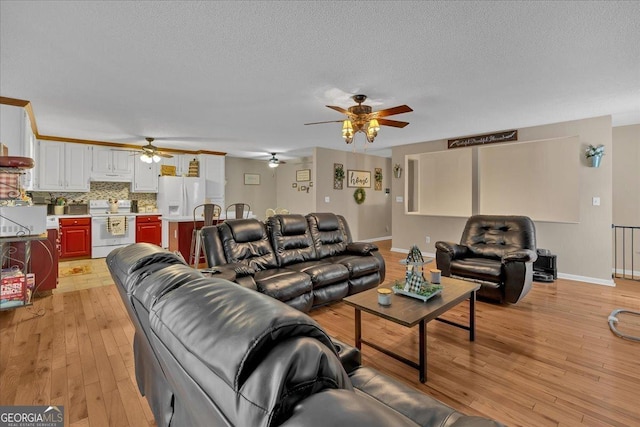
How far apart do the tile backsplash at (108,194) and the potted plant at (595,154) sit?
8.06 meters

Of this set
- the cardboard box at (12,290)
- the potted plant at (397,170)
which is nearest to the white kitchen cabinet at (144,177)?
the cardboard box at (12,290)

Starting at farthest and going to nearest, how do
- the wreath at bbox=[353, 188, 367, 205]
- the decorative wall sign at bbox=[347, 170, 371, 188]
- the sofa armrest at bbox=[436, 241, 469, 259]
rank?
the wreath at bbox=[353, 188, 367, 205] < the decorative wall sign at bbox=[347, 170, 371, 188] < the sofa armrest at bbox=[436, 241, 469, 259]

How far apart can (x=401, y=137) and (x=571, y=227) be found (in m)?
2.95

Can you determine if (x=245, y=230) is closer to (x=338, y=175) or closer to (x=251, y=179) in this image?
(x=338, y=175)

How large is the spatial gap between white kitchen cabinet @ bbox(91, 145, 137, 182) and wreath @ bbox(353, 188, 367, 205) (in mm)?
4967

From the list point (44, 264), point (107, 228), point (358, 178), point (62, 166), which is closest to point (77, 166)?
point (62, 166)

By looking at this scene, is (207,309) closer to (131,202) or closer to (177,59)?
(177,59)

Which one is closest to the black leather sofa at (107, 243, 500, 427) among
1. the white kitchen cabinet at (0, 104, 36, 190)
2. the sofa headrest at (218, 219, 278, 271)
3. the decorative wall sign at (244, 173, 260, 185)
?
the sofa headrest at (218, 219, 278, 271)

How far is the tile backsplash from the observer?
20.0 ft

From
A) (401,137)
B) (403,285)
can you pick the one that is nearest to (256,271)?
(403,285)

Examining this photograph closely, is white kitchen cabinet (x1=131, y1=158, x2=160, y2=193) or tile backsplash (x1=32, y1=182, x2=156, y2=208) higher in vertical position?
white kitchen cabinet (x1=131, y1=158, x2=160, y2=193)

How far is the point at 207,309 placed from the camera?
68cm

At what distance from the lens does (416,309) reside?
210cm

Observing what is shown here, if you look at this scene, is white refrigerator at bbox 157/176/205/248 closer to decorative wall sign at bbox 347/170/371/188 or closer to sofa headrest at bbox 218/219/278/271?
decorative wall sign at bbox 347/170/371/188
